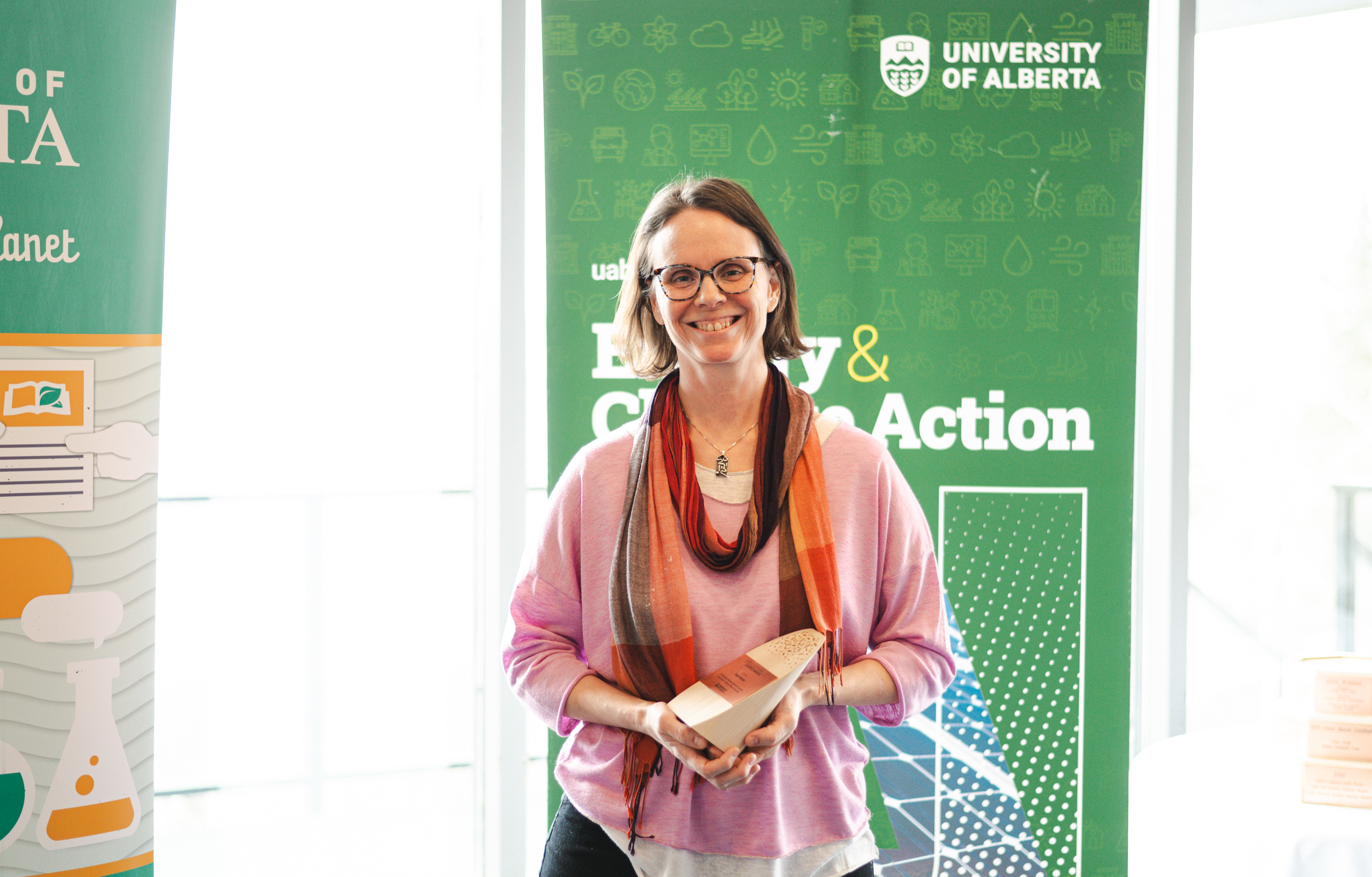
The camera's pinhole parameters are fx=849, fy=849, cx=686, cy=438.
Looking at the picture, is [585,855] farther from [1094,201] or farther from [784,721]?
[1094,201]

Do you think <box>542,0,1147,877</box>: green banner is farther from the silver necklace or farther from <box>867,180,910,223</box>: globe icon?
the silver necklace

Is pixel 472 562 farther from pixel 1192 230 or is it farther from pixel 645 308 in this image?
pixel 1192 230

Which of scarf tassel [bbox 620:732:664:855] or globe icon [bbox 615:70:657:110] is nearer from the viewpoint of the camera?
scarf tassel [bbox 620:732:664:855]

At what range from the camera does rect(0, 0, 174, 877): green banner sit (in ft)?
6.18

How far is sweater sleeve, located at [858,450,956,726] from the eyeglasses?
0.35m

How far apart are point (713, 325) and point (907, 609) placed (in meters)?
0.52

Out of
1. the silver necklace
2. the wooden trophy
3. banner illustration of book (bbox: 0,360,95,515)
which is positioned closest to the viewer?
the wooden trophy

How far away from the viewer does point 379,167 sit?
9.95ft

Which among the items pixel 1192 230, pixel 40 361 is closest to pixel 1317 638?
pixel 1192 230

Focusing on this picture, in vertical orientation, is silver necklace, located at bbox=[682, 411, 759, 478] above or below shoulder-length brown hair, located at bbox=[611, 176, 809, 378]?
below

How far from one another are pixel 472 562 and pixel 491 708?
41cm

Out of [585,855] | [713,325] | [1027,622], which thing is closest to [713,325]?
[713,325]

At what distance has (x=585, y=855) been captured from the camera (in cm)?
130

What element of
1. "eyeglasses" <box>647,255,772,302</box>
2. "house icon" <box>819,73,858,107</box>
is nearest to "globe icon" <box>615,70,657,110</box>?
"house icon" <box>819,73,858,107</box>
